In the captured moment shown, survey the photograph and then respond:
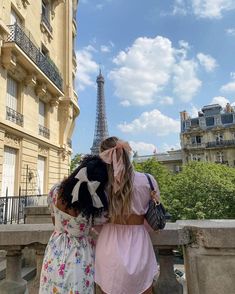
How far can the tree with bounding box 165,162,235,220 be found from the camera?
25641mm

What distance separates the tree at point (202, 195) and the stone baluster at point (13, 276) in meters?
23.8

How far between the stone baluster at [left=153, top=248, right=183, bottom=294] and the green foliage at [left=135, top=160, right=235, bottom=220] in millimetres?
23494

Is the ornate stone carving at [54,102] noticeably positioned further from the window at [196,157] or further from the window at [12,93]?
the window at [196,157]

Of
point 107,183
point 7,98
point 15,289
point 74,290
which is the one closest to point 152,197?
point 107,183

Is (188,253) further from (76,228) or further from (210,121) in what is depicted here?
(210,121)

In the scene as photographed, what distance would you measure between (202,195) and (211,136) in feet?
93.6

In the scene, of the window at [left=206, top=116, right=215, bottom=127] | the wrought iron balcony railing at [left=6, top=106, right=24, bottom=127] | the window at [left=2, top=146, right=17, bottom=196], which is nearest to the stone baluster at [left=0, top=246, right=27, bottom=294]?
the window at [left=2, top=146, right=17, bottom=196]

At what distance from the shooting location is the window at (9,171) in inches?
479

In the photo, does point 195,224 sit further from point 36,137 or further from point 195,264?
point 36,137

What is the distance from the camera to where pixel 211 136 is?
174ft

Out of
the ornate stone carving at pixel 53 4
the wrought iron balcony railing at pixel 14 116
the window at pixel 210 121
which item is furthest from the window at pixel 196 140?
the wrought iron balcony railing at pixel 14 116

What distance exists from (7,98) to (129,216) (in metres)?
12.2

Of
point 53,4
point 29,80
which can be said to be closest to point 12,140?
point 29,80

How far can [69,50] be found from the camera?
20.3 meters
